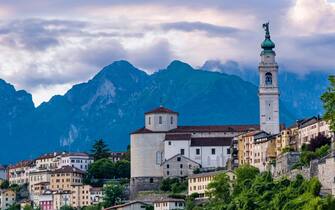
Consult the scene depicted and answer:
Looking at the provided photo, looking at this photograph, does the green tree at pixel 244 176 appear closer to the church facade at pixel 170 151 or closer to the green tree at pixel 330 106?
the green tree at pixel 330 106

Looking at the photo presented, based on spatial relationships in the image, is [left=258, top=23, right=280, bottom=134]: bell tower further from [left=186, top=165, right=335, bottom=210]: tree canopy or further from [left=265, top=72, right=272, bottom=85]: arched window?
[left=186, top=165, right=335, bottom=210]: tree canopy

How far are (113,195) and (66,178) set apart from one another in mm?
15279

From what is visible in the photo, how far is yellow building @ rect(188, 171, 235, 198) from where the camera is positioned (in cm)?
9594

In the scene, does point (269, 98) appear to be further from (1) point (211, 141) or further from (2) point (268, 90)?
(1) point (211, 141)

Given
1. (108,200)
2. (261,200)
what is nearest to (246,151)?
(108,200)

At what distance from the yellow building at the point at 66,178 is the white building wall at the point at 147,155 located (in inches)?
613

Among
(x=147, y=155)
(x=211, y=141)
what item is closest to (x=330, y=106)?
(x=211, y=141)

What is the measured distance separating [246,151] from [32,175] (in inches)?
1446

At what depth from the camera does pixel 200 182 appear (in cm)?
9731

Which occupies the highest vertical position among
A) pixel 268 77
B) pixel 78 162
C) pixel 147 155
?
pixel 268 77

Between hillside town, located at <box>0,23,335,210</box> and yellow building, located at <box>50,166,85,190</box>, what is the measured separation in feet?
0.32

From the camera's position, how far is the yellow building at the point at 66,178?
120 m

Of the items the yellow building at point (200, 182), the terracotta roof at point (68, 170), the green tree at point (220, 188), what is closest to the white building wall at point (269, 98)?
the yellow building at point (200, 182)

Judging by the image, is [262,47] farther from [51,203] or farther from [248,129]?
[51,203]
